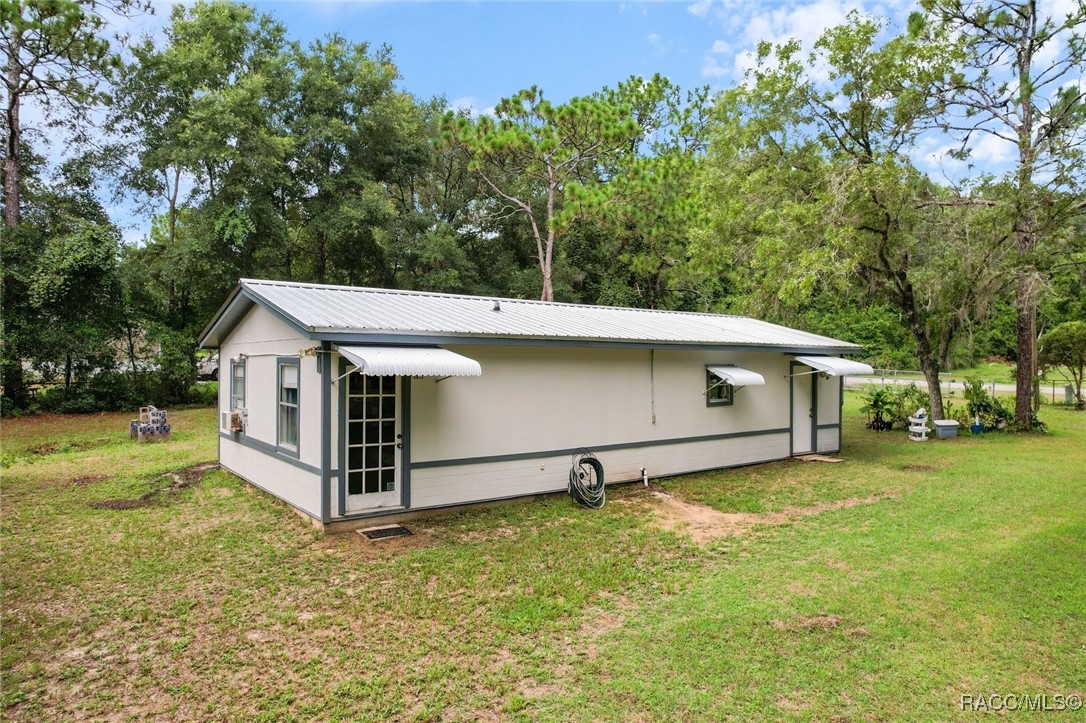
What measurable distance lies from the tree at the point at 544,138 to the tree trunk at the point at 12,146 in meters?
11.8

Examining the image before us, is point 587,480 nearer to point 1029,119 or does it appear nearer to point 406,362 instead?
point 406,362

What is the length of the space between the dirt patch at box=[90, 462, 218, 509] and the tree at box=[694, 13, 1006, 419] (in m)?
11.7

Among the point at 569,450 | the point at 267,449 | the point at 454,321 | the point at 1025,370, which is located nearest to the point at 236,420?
the point at 267,449

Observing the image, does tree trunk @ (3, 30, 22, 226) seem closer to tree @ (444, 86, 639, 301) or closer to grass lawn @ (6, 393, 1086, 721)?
tree @ (444, 86, 639, 301)

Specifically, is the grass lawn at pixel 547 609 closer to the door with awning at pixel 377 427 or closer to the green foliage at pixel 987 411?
the door with awning at pixel 377 427

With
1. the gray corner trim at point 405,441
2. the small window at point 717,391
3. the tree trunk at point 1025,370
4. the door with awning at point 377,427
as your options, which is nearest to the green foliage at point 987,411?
the tree trunk at point 1025,370

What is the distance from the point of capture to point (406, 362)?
626 cm

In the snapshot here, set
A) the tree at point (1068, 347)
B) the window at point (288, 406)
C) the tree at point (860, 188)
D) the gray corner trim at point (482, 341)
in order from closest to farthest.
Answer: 1. the gray corner trim at point (482, 341)
2. the window at point (288, 406)
3. the tree at point (860, 188)
4. the tree at point (1068, 347)

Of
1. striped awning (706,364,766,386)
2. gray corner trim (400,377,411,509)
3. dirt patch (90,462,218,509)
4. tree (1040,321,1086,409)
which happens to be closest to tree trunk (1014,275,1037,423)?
tree (1040,321,1086,409)

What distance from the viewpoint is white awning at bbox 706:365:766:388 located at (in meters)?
9.51

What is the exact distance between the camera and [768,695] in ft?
11.5

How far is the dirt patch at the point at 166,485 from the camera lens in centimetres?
775

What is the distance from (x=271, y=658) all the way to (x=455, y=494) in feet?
11.7

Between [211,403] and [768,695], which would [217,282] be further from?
[768,695]
